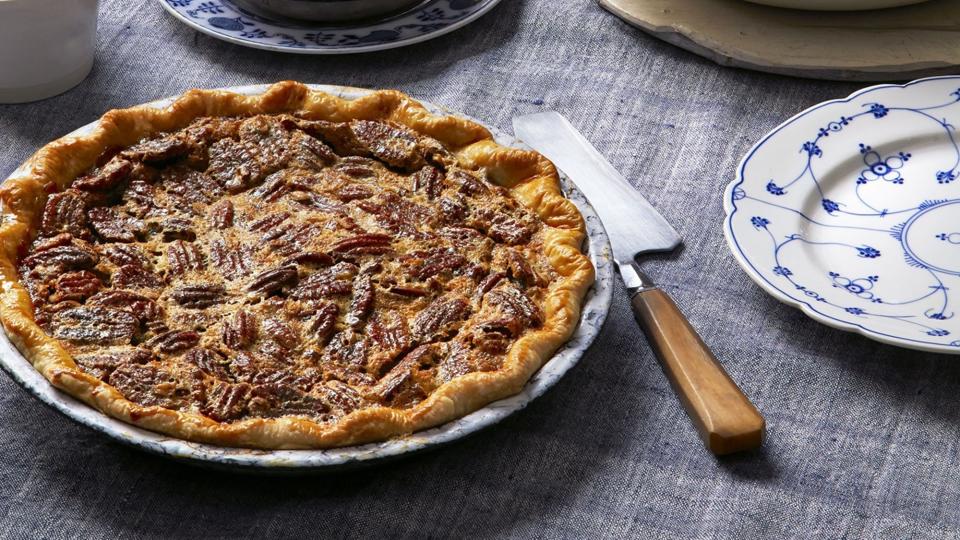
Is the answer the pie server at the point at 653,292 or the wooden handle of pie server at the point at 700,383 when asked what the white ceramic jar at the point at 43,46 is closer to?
the pie server at the point at 653,292

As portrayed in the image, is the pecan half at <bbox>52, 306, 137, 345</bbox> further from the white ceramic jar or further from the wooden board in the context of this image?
the wooden board

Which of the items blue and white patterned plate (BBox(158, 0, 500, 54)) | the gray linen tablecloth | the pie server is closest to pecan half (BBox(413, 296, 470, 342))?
the gray linen tablecloth

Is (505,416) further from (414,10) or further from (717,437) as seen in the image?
(414,10)

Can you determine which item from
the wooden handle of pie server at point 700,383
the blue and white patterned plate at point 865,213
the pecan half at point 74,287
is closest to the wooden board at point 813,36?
the blue and white patterned plate at point 865,213

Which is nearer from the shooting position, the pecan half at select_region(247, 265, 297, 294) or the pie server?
the pie server

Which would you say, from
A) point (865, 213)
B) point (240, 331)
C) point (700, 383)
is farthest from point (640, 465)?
point (865, 213)

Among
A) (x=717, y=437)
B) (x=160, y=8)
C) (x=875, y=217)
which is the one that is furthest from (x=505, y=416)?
(x=160, y=8)

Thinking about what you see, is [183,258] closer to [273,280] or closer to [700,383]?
[273,280]
